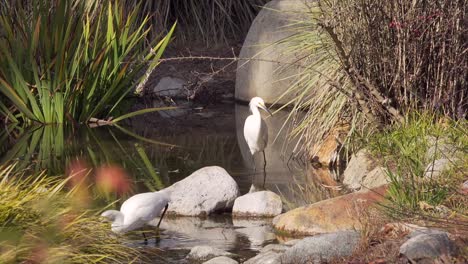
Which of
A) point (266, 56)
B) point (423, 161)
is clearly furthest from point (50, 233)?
point (266, 56)

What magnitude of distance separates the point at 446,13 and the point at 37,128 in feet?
17.9

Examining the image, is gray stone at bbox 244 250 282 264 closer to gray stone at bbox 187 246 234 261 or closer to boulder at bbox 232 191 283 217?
gray stone at bbox 187 246 234 261

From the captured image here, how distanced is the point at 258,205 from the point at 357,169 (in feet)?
4.60

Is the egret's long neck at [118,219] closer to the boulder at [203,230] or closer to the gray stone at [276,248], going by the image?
the boulder at [203,230]

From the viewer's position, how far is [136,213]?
6883mm

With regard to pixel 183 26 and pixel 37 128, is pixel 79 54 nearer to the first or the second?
pixel 37 128

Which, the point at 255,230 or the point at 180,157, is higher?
the point at 255,230

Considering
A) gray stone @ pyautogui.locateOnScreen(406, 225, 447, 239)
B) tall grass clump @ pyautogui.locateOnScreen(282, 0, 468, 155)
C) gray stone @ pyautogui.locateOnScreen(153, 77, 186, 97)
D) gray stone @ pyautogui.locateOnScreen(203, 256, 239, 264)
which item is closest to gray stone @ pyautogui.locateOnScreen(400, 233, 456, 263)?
gray stone @ pyautogui.locateOnScreen(406, 225, 447, 239)

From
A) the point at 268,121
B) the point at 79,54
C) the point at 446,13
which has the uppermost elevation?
the point at 446,13

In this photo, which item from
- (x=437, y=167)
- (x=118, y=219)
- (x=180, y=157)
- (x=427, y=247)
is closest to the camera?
(x=427, y=247)

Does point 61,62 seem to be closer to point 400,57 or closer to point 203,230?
point 400,57

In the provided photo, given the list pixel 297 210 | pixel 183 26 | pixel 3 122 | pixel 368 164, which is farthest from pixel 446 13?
pixel 183 26

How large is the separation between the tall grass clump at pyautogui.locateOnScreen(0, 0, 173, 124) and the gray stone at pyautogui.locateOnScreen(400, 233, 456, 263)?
6.97m

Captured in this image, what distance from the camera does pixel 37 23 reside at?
11.7 meters
